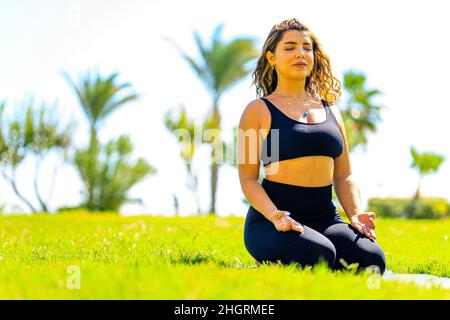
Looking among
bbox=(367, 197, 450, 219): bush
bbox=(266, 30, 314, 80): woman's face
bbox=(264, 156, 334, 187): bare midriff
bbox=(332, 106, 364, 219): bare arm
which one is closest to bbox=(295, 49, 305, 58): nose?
bbox=(266, 30, 314, 80): woman's face

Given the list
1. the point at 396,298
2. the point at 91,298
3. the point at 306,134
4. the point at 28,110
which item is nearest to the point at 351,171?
the point at 306,134

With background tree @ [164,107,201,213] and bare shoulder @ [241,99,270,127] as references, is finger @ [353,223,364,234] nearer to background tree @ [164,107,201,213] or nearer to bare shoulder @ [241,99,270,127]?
bare shoulder @ [241,99,270,127]

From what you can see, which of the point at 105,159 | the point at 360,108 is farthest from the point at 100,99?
the point at 360,108

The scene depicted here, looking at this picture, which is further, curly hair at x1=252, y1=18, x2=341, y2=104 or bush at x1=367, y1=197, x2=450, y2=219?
bush at x1=367, y1=197, x2=450, y2=219

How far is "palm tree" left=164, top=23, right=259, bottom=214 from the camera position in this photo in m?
28.8

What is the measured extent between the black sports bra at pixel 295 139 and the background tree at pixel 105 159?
79.6 feet

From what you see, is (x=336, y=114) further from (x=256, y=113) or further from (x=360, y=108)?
(x=360, y=108)

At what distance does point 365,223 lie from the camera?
16.7 ft

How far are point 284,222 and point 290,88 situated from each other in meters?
1.38

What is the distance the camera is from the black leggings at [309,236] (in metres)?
4.59

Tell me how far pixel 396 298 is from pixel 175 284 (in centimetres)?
134

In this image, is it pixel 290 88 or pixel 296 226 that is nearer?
pixel 296 226

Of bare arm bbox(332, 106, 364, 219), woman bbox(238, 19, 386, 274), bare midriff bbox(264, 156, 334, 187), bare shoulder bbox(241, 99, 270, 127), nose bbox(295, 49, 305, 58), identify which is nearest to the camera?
woman bbox(238, 19, 386, 274)

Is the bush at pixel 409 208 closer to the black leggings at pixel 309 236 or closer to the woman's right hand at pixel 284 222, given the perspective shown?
the black leggings at pixel 309 236
